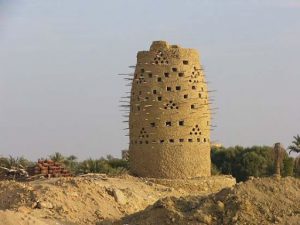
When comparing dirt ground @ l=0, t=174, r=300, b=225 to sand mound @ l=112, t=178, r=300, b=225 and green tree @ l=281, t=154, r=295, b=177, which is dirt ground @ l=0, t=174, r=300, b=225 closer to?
sand mound @ l=112, t=178, r=300, b=225

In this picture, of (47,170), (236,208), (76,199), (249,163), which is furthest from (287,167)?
(236,208)

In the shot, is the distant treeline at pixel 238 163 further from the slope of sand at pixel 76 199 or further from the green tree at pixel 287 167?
the slope of sand at pixel 76 199

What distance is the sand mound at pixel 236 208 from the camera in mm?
11117

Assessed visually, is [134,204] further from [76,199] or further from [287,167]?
[287,167]

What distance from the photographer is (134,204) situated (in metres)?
15.1

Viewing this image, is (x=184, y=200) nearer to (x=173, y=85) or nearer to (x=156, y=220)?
(x=156, y=220)

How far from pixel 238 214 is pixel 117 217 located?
3.63 metres

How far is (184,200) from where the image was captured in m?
12.1

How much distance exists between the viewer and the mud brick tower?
58.6 ft

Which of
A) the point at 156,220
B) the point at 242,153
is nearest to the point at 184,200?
the point at 156,220

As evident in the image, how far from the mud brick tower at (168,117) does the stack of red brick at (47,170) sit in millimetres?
2512

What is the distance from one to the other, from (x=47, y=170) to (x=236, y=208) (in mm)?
9108

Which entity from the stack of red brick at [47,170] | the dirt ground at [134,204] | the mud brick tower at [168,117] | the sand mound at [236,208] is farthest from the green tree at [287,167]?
the sand mound at [236,208]

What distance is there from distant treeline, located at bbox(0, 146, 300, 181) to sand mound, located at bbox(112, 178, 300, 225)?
40.1 ft
